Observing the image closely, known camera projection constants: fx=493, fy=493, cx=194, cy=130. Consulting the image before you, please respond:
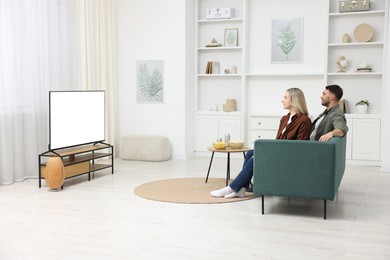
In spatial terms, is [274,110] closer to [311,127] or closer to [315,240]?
[311,127]

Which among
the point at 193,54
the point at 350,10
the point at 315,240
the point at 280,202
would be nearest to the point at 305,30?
the point at 350,10

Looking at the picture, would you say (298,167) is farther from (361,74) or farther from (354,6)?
(354,6)

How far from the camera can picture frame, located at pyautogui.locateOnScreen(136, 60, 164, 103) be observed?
28.4 ft

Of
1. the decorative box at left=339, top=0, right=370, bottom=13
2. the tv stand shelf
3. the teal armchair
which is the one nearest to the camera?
the teal armchair

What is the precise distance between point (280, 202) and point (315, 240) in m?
1.34

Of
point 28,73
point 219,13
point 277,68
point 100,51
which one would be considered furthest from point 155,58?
point 28,73

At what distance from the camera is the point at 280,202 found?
17.7 ft

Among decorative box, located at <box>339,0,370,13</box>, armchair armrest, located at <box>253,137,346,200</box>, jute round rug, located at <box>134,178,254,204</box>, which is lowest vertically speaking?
jute round rug, located at <box>134,178,254,204</box>

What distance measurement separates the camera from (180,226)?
4426mm

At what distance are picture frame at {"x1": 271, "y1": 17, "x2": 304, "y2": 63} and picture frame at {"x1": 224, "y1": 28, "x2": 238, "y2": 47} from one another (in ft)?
2.10

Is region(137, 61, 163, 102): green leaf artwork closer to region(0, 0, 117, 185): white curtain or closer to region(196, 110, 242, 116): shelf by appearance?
region(196, 110, 242, 116): shelf

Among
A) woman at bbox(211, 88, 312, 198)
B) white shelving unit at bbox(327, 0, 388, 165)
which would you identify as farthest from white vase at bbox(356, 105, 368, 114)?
woman at bbox(211, 88, 312, 198)

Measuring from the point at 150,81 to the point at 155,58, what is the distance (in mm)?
414

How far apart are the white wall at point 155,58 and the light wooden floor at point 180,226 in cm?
260
